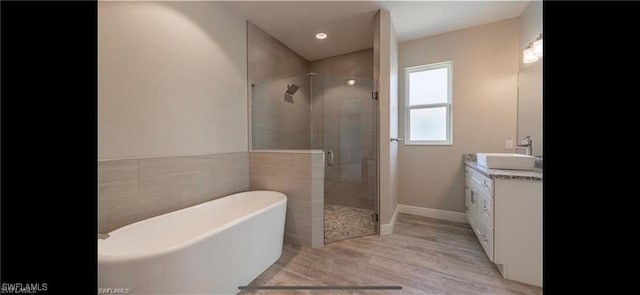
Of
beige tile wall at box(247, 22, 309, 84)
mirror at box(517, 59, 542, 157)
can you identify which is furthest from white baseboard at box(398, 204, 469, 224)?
beige tile wall at box(247, 22, 309, 84)

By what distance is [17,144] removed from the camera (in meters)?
0.29

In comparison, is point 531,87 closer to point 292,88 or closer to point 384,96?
point 384,96

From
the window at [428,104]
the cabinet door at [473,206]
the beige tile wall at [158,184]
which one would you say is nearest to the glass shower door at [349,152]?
the window at [428,104]

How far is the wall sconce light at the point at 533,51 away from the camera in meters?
2.15

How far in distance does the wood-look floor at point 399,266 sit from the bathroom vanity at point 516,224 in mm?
119

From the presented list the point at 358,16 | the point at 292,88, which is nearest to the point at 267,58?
the point at 292,88

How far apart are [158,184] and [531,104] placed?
3427mm

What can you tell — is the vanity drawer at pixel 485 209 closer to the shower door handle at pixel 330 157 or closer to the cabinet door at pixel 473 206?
the cabinet door at pixel 473 206

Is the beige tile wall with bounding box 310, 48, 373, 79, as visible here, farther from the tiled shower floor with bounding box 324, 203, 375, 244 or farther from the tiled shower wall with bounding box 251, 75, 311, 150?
the tiled shower floor with bounding box 324, 203, 375, 244

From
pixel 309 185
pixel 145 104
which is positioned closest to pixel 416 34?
pixel 309 185

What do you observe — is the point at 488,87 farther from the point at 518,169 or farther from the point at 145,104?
the point at 145,104

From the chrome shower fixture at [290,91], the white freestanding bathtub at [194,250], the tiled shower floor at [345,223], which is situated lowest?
the tiled shower floor at [345,223]

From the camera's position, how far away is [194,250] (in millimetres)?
1276

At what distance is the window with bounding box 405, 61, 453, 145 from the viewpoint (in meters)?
3.03
